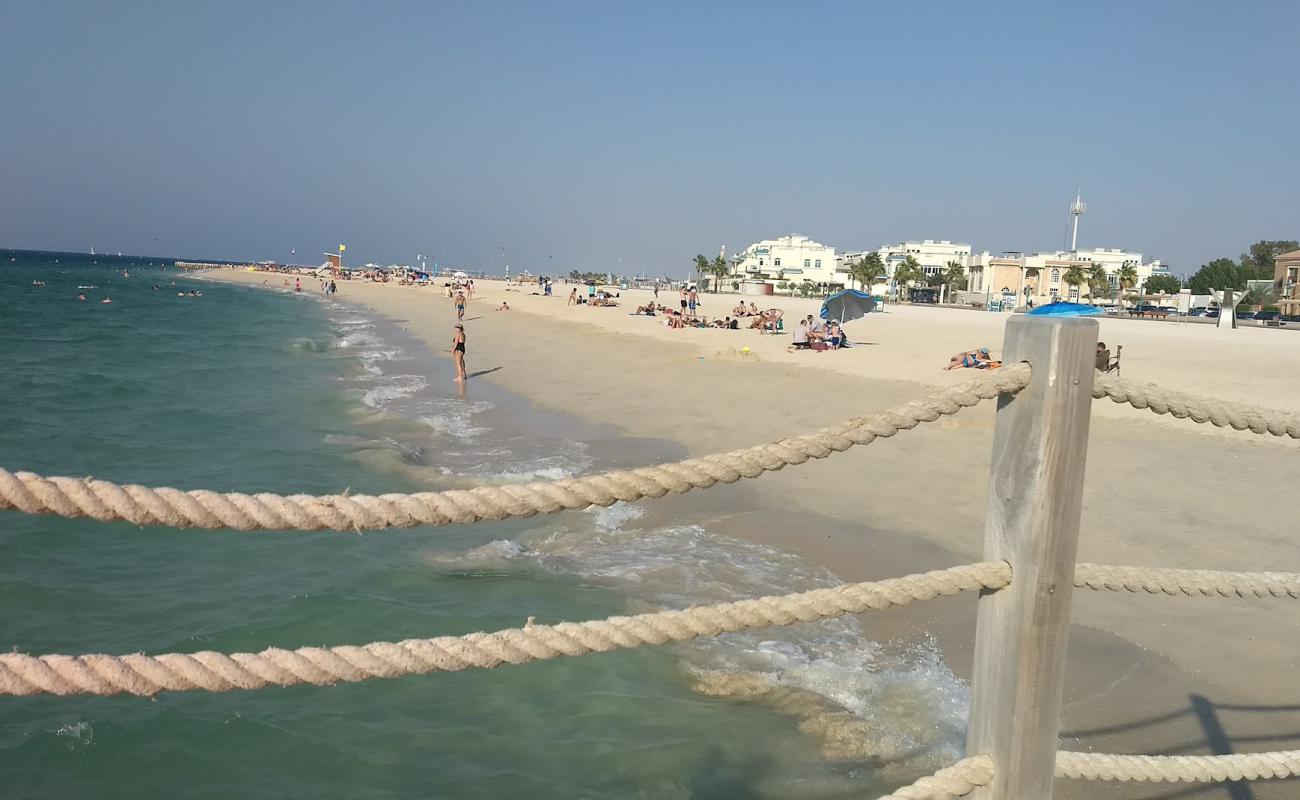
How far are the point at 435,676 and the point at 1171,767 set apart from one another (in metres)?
4.30

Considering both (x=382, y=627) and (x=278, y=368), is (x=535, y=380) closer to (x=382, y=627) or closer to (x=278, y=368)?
(x=278, y=368)

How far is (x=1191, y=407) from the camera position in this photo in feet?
5.81

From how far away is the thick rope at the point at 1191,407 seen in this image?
166cm

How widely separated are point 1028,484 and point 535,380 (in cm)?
1803

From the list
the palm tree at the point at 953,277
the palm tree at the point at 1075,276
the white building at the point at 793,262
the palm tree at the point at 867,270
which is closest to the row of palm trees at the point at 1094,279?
the palm tree at the point at 1075,276

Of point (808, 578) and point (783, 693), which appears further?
point (808, 578)

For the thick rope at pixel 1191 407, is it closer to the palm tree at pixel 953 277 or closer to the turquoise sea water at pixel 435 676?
the turquoise sea water at pixel 435 676

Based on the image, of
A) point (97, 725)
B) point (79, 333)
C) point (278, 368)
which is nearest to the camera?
point (97, 725)

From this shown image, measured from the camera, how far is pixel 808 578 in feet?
21.5

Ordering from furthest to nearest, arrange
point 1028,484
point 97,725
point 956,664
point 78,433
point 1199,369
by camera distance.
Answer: point 1199,369, point 78,433, point 956,664, point 97,725, point 1028,484

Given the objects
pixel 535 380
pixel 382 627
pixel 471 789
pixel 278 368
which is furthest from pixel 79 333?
pixel 471 789

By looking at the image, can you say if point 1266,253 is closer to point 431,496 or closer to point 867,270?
point 867,270

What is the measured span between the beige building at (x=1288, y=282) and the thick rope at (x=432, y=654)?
76802 millimetres

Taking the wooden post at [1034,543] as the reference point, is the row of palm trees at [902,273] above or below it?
above
